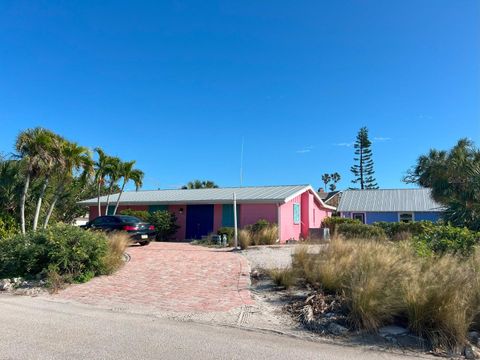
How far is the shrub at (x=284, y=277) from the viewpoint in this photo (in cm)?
830

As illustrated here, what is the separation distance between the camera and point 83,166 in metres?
15.9

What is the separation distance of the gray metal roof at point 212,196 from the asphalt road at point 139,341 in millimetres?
15782

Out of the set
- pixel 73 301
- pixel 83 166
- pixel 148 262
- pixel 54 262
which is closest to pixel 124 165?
pixel 83 166

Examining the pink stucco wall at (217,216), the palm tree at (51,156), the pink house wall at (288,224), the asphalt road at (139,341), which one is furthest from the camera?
the pink stucco wall at (217,216)

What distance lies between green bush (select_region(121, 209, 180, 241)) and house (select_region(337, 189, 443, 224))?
16.9 metres

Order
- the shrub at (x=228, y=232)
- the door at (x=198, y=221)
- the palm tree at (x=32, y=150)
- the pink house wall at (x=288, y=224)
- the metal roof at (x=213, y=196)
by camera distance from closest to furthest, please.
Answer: the palm tree at (x=32, y=150), the shrub at (x=228, y=232), the pink house wall at (x=288, y=224), the metal roof at (x=213, y=196), the door at (x=198, y=221)

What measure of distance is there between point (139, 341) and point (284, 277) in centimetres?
386

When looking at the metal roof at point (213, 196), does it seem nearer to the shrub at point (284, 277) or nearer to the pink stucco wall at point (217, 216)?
the pink stucco wall at point (217, 216)

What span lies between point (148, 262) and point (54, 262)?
3.10 metres

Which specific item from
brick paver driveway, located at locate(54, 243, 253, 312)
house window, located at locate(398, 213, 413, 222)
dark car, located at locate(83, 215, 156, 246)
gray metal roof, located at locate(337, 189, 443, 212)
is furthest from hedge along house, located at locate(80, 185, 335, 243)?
brick paver driveway, located at locate(54, 243, 253, 312)

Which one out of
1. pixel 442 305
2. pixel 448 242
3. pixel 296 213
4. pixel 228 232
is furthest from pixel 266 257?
pixel 296 213

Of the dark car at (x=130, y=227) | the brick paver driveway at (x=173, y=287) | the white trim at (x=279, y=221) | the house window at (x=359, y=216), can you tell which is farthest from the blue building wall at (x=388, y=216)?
the brick paver driveway at (x=173, y=287)

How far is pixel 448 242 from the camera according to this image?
8875 mm

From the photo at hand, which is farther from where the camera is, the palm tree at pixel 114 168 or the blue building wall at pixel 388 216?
the blue building wall at pixel 388 216
